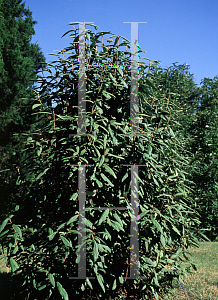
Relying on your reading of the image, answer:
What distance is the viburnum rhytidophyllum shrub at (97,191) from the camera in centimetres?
285

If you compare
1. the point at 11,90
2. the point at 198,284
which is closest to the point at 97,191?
the point at 198,284

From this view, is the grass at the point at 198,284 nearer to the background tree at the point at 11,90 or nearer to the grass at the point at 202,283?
the grass at the point at 202,283

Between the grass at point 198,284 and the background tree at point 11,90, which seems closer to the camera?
the grass at point 198,284

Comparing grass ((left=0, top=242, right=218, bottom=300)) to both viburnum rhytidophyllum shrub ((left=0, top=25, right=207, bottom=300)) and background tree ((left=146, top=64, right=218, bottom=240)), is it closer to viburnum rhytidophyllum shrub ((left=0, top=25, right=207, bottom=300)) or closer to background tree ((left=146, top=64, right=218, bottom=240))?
viburnum rhytidophyllum shrub ((left=0, top=25, right=207, bottom=300))

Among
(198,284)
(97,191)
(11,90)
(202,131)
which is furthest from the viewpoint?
(11,90)

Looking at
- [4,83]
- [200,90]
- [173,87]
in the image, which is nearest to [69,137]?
[173,87]

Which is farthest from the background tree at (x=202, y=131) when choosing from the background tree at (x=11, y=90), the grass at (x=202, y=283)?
the background tree at (x=11, y=90)

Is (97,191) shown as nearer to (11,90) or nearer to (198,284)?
(198,284)

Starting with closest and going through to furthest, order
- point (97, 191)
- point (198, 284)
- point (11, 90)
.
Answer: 1. point (97, 191)
2. point (198, 284)
3. point (11, 90)

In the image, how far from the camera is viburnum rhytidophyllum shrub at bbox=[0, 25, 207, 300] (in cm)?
285

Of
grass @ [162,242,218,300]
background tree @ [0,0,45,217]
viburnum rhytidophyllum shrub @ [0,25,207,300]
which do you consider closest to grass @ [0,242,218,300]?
grass @ [162,242,218,300]

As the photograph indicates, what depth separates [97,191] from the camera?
2975mm

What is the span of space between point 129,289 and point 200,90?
755 centimetres

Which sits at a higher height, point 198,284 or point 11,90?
point 11,90
